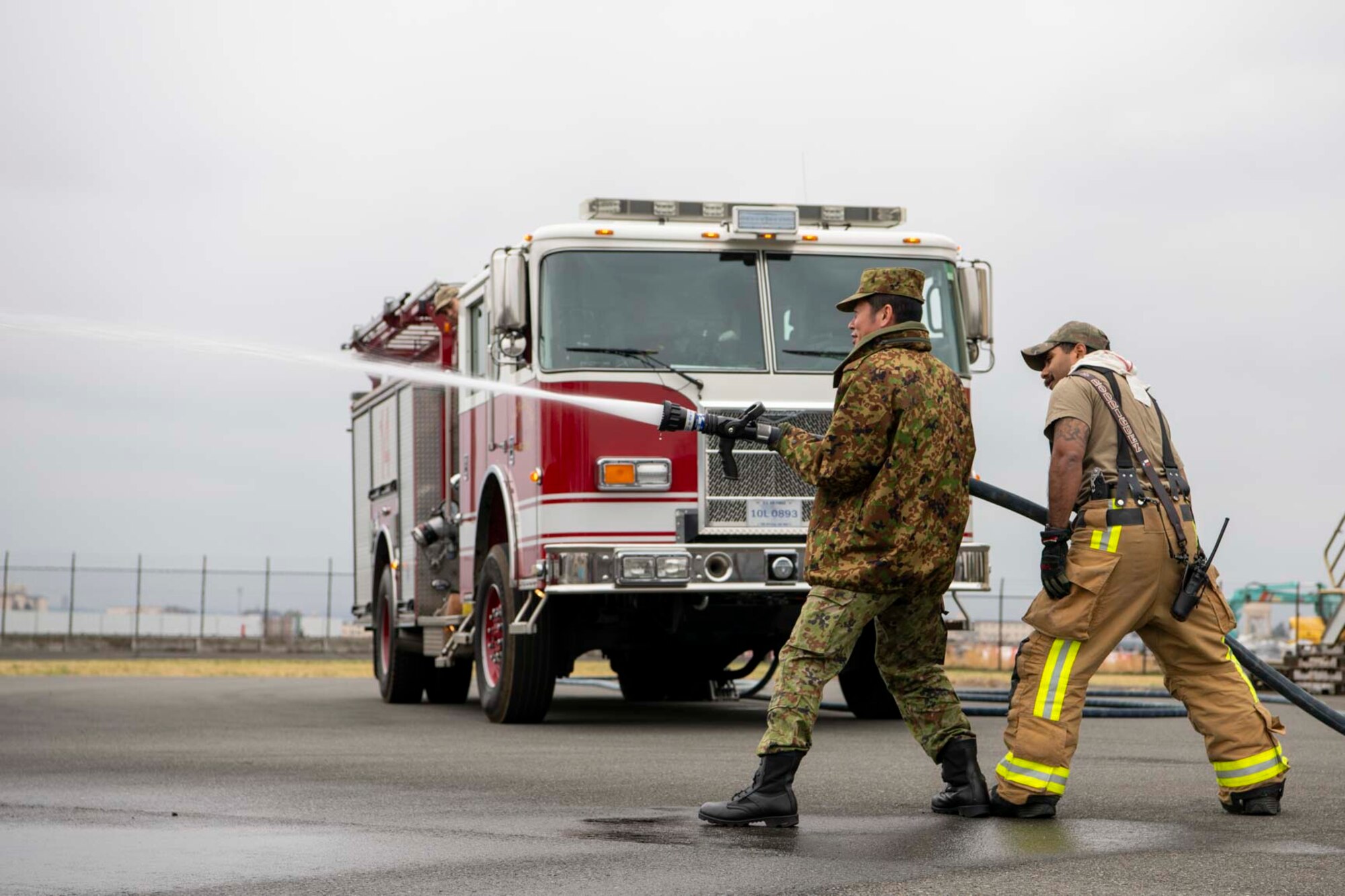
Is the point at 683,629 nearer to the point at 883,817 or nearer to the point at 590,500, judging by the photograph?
the point at 590,500

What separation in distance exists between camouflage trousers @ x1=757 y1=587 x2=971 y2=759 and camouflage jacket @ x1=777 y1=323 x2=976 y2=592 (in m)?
0.10

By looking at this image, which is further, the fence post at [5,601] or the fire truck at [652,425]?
the fence post at [5,601]

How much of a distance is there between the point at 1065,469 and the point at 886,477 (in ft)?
2.37

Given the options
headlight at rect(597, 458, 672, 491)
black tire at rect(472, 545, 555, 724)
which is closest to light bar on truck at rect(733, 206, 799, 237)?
headlight at rect(597, 458, 672, 491)

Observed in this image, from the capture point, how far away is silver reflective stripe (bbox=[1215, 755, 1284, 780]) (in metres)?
7.12

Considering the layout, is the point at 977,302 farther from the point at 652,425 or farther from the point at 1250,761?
the point at 1250,761

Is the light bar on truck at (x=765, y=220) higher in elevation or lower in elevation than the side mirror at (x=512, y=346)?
higher

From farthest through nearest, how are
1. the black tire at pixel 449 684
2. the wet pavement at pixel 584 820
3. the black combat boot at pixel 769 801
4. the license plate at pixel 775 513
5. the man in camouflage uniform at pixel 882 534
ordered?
the black tire at pixel 449 684 → the license plate at pixel 775 513 → the man in camouflage uniform at pixel 882 534 → the black combat boot at pixel 769 801 → the wet pavement at pixel 584 820

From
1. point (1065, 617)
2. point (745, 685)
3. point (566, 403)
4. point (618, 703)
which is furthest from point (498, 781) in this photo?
point (745, 685)

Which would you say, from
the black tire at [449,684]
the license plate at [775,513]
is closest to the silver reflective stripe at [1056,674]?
the license plate at [775,513]

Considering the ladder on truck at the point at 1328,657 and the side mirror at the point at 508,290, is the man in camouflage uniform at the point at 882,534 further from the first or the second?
the ladder on truck at the point at 1328,657

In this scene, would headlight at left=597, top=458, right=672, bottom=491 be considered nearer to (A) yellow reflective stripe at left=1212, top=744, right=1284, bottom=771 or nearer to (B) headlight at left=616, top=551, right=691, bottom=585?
(B) headlight at left=616, top=551, right=691, bottom=585

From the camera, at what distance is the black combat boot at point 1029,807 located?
6.90 metres

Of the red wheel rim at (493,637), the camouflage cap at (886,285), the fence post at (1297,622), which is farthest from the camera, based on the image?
the fence post at (1297,622)
